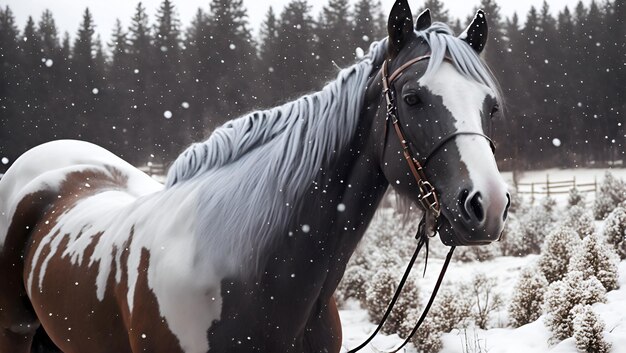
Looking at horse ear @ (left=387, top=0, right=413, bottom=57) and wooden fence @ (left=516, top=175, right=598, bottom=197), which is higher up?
horse ear @ (left=387, top=0, right=413, bottom=57)

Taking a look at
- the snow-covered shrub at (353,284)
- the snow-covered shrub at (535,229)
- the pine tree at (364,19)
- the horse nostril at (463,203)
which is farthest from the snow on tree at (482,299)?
the pine tree at (364,19)

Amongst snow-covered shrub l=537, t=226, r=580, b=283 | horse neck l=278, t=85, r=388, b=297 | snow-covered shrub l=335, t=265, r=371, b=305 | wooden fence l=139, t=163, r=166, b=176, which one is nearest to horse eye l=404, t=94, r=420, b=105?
horse neck l=278, t=85, r=388, b=297

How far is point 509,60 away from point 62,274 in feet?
78.0

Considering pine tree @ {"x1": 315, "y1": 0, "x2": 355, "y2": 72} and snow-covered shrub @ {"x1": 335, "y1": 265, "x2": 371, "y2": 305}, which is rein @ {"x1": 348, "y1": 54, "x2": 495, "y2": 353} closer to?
snow-covered shrub @ {"x1": 335, "y1": 265, "x2": 371, "y2": 305}

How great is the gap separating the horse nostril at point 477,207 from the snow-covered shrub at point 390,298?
527 cm

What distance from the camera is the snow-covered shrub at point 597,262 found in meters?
6.34

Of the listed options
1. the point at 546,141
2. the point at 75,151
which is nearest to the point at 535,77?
the point at 546,141

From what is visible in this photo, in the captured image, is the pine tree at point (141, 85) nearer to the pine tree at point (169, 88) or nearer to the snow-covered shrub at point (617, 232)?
the pine tree at point (169, 88)

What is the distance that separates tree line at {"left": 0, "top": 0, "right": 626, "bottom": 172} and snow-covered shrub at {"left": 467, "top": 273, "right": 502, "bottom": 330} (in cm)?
1440

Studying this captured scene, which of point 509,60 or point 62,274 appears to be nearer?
point 62,274

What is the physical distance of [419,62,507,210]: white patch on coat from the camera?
1425mm

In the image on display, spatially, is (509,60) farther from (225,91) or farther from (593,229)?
(593,229)

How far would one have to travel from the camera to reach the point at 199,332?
1.75m

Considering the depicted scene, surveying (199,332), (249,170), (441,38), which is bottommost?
(199,332)
